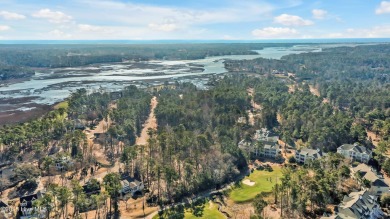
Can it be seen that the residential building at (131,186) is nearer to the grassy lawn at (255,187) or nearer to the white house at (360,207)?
the grassy lawn at (255,187)

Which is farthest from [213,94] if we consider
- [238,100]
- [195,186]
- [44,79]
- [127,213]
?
[44,79]

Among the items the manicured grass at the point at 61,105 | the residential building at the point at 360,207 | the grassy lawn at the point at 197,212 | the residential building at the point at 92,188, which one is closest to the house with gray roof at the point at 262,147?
the grassy lawn at the point at 197,212

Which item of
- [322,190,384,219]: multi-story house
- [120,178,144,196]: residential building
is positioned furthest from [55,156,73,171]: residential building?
[322,190,384,219]: multi-story house

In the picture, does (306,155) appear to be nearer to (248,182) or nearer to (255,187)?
(248,182)

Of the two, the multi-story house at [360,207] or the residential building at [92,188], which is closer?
the multi-story house at [360,207]

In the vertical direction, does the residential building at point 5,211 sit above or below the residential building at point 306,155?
below

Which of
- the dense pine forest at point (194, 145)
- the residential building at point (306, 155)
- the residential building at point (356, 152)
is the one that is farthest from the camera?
the residential building at point (356, 152)

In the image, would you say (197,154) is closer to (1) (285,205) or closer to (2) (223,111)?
(1) (285,205)

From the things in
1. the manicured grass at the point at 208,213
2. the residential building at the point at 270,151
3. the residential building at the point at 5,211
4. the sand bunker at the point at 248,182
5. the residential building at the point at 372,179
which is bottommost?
the manicured grass at the point at 208,213
